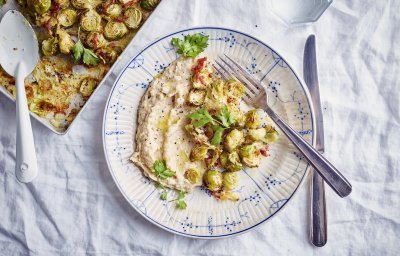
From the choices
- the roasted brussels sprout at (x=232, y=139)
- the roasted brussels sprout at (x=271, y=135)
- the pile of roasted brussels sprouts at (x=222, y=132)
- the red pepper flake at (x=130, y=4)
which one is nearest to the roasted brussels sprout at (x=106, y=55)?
the red pepper flake at (x=130, y=4)

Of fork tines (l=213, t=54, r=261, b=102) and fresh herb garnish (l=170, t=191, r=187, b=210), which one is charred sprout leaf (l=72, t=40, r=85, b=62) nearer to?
fork tines (l=213, t=54, r=261, b=102)

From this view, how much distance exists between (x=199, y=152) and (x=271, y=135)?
1.04 feet

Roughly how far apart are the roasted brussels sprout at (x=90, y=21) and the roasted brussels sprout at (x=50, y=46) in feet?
0.45

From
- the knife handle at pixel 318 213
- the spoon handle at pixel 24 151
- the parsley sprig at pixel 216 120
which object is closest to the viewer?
the spoon handle at pixel 24 151

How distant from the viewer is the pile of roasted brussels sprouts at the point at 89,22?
1895mm

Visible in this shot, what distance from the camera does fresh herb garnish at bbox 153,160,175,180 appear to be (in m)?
1.86

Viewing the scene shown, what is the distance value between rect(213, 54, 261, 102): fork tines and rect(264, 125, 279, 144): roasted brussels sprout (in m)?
→ 0.15

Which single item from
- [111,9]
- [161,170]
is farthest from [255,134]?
[111,9]

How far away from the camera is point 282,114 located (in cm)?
193

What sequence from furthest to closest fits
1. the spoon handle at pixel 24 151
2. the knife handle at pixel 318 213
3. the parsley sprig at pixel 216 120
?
the knife handle at pixel 318 213, the parsley sprig at pixel 216 120, the spoon handle at pixel 24 151

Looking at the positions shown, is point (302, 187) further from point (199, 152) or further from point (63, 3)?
point (63, 3)

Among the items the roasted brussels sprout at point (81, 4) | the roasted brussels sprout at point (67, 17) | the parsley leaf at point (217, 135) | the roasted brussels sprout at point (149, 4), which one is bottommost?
the parsley leaf at point (217, 135)

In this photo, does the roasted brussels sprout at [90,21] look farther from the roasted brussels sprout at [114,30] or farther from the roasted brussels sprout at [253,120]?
the roasted brussels sprout at [253,120]

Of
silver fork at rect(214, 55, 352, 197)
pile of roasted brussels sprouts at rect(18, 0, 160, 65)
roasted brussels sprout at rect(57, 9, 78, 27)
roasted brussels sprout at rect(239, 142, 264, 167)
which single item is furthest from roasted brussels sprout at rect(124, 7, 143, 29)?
roasted brussels sprout at rect(239, 142, 264, 167)
